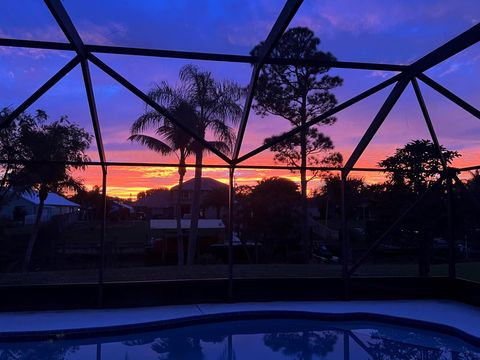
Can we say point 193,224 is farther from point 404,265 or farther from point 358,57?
point 358,57

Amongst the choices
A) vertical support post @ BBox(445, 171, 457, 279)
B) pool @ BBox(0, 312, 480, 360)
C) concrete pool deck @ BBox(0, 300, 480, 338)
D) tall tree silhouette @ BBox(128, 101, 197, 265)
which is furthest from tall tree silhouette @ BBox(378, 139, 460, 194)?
tall tree silhouette @ BBox(128, 101, 197, 265)

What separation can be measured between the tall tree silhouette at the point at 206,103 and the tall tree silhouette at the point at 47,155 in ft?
9.26

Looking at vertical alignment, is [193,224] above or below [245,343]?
above

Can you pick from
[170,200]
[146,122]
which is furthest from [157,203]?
[146,122]

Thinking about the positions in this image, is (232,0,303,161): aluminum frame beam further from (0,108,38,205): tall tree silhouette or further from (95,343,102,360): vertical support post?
(0,108,38,205): tall tree silhouette

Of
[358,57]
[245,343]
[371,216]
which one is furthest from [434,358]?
[371,216]

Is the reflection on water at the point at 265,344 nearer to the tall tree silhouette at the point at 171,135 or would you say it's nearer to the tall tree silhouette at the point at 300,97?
the tall tree silhouette at the point at 171,135

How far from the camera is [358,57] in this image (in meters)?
7.09

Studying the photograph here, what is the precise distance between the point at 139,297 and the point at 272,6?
175 inches

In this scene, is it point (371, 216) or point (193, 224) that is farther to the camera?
point (193, 224)

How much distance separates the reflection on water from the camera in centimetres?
561

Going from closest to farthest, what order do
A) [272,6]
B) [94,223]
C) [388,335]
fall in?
[272,6], [388,335], [94,223]

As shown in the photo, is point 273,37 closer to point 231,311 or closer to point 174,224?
point 231,311

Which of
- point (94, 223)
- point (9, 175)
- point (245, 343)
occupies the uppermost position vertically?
point (9, 175)
